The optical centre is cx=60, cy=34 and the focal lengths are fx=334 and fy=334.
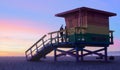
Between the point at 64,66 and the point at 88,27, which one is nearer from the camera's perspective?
the point at 64,66

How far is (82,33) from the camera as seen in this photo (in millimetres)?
26016

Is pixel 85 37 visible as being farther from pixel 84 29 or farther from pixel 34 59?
pixel 34 59

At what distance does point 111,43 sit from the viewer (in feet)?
93.6

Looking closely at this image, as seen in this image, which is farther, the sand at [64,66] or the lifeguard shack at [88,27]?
the lifeguard shack at [88,27]

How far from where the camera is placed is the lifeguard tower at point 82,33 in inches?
1025

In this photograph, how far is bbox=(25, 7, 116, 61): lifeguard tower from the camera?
26.0 meters

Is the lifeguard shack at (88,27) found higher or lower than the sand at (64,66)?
higher

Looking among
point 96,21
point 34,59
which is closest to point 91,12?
point 96,21

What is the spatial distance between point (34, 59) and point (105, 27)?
7761 millimetres

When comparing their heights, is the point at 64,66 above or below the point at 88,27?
below

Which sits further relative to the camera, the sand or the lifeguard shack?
the lifeguard shack

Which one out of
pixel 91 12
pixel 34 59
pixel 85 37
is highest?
pixel 91 12

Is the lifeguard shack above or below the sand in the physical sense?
above

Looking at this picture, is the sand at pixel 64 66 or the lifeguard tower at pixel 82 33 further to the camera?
the lifeguard tower at pixel 82 33
